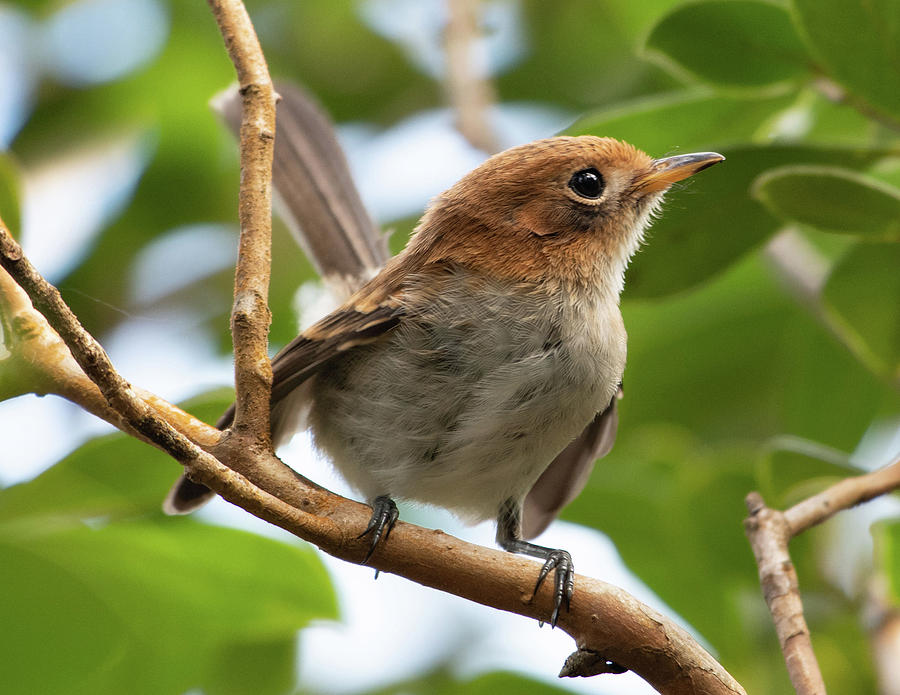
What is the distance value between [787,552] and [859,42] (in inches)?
50.2

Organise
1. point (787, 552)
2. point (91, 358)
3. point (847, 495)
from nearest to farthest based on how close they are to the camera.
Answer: point (91, 358) → point (787, 552) → point (847, 495)

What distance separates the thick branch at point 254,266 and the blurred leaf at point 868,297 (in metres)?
1.63

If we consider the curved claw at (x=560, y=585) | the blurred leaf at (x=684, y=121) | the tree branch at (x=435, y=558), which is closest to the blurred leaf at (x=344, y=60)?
the blurred leaf at (x=684, y=121)

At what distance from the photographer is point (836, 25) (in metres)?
2.71

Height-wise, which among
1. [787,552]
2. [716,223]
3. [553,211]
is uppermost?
[553,211]

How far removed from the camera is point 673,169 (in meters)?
3.29

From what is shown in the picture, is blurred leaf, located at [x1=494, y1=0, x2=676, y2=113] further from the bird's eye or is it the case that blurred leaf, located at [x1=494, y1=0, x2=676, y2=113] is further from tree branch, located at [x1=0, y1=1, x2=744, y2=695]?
tree branch, located at [x1=0, y1=1, x2=744, y2=695]

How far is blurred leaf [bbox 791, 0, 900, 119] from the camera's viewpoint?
2.67 metres

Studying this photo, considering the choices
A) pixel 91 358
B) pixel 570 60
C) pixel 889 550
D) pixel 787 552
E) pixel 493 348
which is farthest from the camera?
pixel 570 60

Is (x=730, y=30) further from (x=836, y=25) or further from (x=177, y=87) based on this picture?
(x=177, y=87)

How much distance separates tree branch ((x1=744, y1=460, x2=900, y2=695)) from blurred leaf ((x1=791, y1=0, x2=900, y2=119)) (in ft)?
3.13

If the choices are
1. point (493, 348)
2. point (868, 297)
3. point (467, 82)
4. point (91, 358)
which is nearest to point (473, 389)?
point (493, 348)

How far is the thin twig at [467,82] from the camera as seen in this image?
424cm

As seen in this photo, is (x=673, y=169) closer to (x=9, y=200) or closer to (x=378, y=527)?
(x=378, y=527)
